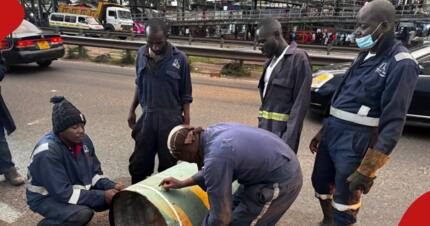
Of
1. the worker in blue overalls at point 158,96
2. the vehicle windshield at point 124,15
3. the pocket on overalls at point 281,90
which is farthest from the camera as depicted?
the vehicle windshield at point 124,15

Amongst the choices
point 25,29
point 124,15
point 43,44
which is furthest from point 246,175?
point 124,15

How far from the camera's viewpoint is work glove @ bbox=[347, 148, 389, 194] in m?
2.35

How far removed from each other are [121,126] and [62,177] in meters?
2.94

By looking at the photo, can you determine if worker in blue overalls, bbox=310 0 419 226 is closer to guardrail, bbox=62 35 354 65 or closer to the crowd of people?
the crowd of people

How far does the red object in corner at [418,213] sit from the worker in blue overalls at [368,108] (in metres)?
0.83

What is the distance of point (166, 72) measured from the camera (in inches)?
127

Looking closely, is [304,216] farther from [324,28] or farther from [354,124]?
[324,28]

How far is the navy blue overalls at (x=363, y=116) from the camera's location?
7.55ft

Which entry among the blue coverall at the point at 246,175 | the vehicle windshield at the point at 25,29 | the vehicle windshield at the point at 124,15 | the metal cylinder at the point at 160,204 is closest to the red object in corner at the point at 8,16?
the metal cylinder at the point at 160,204

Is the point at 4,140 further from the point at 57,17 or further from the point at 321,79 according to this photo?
the point at 57,17

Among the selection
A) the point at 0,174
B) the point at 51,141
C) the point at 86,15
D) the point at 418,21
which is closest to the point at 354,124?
the point at 51,141

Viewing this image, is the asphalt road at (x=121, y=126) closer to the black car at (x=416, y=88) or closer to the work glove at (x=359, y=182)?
the black car at (x=416, y=88)

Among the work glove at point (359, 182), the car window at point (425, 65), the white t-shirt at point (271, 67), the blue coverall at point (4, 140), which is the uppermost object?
the white t-shirt at point (271, 67)

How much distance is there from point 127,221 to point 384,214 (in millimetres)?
2281
